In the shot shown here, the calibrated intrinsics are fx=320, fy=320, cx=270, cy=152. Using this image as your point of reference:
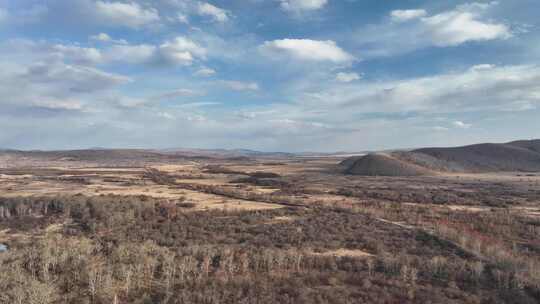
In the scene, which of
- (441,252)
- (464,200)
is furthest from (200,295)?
(464,200)

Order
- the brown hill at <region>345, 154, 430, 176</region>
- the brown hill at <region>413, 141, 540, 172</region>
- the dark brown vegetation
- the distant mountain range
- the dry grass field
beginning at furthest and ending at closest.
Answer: the brown hill at <region>413, 141, 540, 172</region>
the distant mountain range
the brown hill at <region>345, 154, 430, 176</region>
the dry grass field
the dark brown vegetation

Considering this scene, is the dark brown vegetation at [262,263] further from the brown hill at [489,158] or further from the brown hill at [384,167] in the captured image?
the brown hill at [489,158]

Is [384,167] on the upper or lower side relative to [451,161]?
lower

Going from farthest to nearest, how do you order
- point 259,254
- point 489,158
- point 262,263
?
point 489,158, point 259,254, point 262,263

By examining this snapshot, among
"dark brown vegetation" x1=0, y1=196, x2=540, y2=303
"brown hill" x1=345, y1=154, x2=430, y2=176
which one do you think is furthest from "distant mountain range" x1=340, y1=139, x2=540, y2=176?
"dark brown vegetation" x1=0, y1=196, x2=540, y2=303

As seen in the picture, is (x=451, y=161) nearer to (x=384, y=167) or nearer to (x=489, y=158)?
(x=489, y=158)

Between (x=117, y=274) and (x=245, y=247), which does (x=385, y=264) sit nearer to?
(x=245, y=247)

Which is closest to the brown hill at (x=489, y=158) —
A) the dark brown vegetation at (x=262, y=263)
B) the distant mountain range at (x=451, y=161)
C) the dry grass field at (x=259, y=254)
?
the distant mountain range at (x=451, y=161)

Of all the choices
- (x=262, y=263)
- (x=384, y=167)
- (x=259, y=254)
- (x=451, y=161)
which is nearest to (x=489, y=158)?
(x=451, y=161)

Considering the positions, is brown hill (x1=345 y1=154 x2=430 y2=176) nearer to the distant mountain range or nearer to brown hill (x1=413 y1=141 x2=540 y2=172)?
the distant mountain range

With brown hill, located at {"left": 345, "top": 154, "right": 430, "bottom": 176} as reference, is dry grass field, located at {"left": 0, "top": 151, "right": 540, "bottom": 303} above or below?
below
